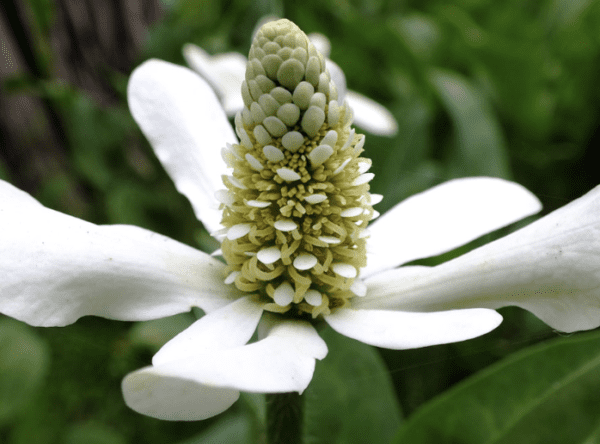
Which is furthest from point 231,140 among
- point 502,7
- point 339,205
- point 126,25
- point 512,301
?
point 502,7

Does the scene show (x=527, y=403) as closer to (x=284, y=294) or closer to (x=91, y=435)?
(x=284, y=294)

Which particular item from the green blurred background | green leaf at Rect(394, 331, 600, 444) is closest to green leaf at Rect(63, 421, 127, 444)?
the green blurred background

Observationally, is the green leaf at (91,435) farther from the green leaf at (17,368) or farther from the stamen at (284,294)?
the stamen at (284,294)

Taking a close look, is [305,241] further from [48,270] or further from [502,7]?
[502,7]

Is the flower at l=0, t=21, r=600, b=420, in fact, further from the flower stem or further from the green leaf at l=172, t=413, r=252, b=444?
the green leaf at l=172, t=413, r=252, b=444

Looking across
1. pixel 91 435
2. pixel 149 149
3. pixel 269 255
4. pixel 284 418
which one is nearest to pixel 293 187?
pixel 269 255
